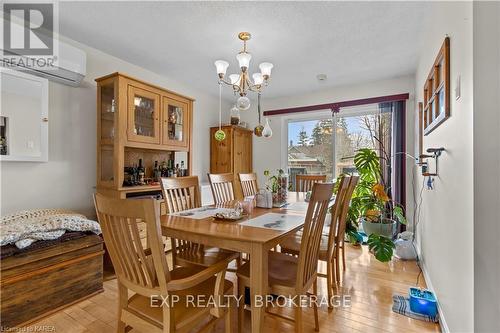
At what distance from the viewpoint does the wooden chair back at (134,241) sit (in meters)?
0.98

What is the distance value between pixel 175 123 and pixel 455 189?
2895mm

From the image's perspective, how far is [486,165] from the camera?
1034 millimetres

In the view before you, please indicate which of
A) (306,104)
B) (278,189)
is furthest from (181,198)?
(306,104)

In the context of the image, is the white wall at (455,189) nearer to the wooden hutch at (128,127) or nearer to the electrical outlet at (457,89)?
the electrical outlet at (457,89)

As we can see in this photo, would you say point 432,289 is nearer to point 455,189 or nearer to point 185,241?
point 455,189

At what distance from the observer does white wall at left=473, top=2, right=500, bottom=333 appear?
0.97 metres

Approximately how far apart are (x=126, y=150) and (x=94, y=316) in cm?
165

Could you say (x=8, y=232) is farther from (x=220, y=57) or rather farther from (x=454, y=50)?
(x=454, y=50)

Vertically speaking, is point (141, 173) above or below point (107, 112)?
below

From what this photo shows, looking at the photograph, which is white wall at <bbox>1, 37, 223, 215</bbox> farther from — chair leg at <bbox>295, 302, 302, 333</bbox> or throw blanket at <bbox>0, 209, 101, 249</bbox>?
chair leg at <bbox>295, 302, 302, 333</bbox>

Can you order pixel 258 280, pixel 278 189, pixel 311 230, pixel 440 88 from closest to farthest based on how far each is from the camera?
pixel 258 280
pixel 311 230
pixel 440 88
pixel 278 189

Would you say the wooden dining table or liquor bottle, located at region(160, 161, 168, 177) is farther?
liquor bottle, located at region(160, 161, 168, 177)

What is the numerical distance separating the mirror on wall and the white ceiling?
0.62 metres

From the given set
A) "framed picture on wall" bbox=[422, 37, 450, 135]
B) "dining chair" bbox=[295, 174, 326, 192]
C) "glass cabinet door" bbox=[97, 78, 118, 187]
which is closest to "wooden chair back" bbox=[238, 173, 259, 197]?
"dining chair" bbox=[295, 174, 326, 192]
